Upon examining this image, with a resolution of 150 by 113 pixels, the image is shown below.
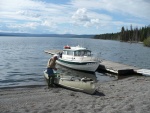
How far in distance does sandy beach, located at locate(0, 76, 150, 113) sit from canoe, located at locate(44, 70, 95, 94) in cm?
35

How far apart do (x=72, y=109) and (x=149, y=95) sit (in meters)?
5.47

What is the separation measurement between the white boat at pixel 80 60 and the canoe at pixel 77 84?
8940 millimetres

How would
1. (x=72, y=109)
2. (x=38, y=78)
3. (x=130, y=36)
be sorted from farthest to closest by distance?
(x=130, y=36)
(x=38, y=78)
(x=72, y=109)

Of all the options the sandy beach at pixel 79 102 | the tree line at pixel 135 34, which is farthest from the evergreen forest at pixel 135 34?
the sandy beach at pixel 79 102

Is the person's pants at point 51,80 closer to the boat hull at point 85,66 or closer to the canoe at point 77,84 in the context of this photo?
the canoe at point 77,84

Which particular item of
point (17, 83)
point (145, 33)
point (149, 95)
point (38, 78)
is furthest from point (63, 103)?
point (145, 33)

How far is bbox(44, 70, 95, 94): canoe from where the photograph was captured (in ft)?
50.5

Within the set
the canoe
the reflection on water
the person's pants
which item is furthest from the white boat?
the person's pants

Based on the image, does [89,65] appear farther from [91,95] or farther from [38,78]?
[91,95]

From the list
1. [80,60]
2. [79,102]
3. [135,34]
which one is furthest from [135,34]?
[79,102]

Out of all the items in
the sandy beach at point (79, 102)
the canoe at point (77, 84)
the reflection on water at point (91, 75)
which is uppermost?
the canoe at point (77, 84)

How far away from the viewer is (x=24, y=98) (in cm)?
1447

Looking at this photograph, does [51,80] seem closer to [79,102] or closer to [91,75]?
[79,102]

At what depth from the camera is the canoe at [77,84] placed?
15391 millimetres
